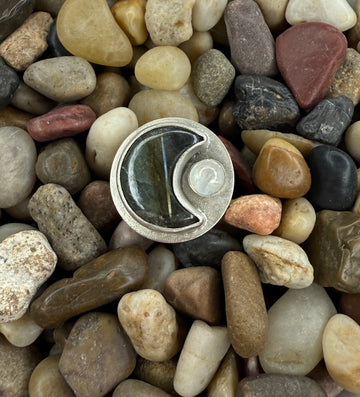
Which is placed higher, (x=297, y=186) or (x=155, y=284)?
(x=297, y=186)

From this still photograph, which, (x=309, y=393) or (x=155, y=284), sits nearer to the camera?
(x=309, y=393)

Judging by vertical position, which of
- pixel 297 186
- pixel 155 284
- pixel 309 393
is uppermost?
pixel 297 186

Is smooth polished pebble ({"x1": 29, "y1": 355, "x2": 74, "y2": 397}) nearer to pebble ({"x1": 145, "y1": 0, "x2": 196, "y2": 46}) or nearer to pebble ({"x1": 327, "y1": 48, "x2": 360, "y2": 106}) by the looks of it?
pebble ({"x1": 145, "y1": 0, "x2": 196, "y2": 46})

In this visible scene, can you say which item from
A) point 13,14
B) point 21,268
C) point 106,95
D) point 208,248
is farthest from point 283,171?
point 13,14

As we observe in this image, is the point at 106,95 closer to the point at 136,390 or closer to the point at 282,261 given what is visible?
the point at 282,261

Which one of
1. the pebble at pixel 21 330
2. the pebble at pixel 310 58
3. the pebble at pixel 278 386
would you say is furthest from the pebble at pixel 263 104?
the pebble at pixel 21 330

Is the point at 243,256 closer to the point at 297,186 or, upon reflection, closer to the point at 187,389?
the point at 297,186

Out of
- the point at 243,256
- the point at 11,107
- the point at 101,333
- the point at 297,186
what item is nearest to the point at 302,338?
the point at 243,256
